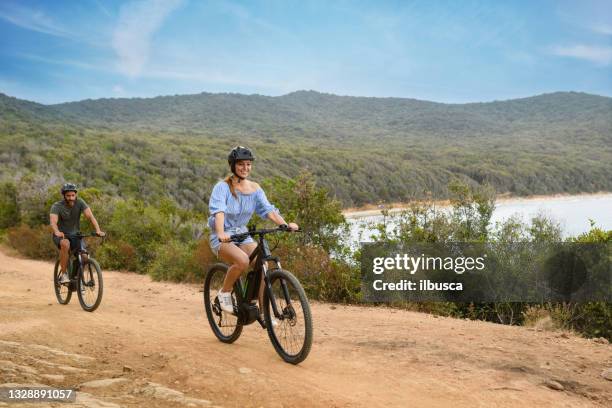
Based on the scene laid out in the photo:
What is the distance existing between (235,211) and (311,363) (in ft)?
5.96

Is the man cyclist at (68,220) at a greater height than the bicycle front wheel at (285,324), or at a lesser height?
greater

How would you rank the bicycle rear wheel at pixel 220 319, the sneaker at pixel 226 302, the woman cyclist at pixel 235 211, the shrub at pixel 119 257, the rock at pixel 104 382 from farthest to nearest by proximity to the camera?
the shrub at pixel 119 257, the bicycle rear wheel at pixel 220 319, the sneaker at pixel 226 302, the woman cyclist at pixel 235 211, the rock at pixel 104 382

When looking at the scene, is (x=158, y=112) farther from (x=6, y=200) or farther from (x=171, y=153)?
(x=6, y=200)

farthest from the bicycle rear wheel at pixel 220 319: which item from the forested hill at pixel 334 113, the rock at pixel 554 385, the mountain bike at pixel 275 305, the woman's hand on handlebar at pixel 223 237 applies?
the forested hill at pixel 334 113

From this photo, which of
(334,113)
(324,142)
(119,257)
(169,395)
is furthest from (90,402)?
(334,113)

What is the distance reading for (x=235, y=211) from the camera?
20.7 ft

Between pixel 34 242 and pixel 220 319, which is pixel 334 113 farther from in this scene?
pixel 220 319

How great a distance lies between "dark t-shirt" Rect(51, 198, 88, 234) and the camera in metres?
9.47

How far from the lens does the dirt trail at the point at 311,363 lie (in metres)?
5.09

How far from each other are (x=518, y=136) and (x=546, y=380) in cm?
13270

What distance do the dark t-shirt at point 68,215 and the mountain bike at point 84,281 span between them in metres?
0.19

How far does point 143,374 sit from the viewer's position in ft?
18.2

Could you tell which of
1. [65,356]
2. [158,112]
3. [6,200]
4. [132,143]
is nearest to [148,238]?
[6,200]

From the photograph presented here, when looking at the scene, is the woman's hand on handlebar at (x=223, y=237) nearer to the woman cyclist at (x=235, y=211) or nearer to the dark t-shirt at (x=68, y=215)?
the woman cyclist at (x=235, y=211)
